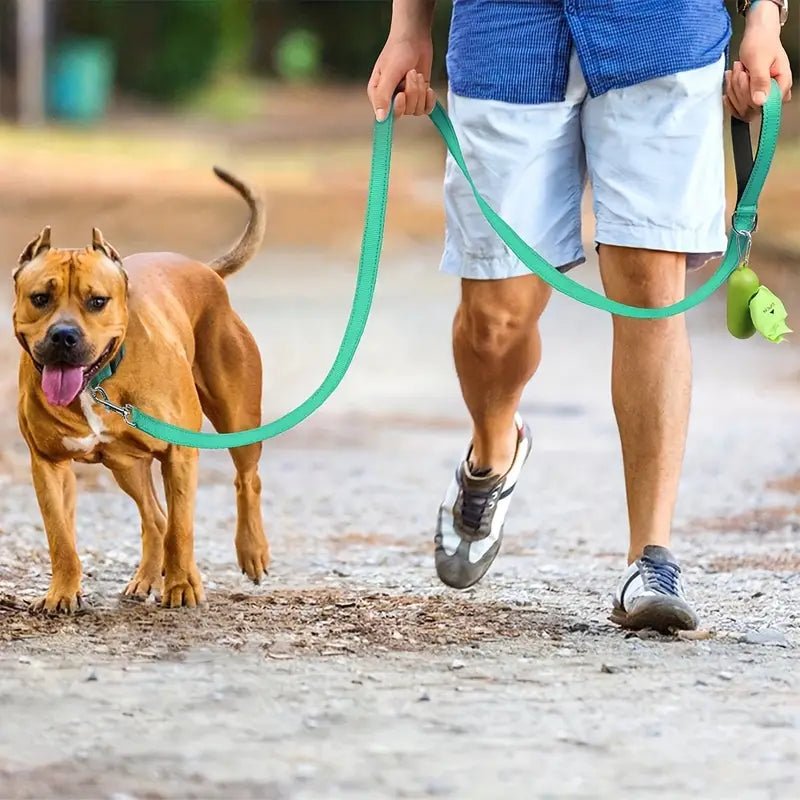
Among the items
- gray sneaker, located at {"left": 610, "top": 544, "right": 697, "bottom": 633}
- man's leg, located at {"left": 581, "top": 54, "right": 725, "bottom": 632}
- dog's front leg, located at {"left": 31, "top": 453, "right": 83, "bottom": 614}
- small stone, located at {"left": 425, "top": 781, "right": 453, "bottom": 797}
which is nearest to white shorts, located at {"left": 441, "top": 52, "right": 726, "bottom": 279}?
man's leg, located at {"left": 581, "top": 54, "right": 725, "bottom": 632}

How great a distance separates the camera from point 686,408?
182 inches

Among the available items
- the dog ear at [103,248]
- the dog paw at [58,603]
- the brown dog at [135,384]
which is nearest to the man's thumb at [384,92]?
the brown dog at [135,384]

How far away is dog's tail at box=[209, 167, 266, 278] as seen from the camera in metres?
5.17

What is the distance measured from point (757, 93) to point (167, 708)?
2016 millimetres

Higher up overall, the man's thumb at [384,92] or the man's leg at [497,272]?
the man's thumb at [384,92]

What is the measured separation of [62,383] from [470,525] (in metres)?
1.27

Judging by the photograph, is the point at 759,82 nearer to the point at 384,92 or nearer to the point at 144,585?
the point at 384,92

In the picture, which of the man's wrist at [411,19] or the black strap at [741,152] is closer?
the black strap at [741,152]

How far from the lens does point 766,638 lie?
441 cm

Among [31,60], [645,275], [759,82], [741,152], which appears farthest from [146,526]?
[31,60]

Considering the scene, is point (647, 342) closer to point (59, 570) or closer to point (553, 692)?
point (553, 692)

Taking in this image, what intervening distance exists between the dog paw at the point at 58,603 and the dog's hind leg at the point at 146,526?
11.4 inches

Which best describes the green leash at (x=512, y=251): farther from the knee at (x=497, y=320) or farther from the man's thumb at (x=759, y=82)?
the knee at (x=497, y=320)

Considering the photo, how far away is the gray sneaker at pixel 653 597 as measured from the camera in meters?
4.34
